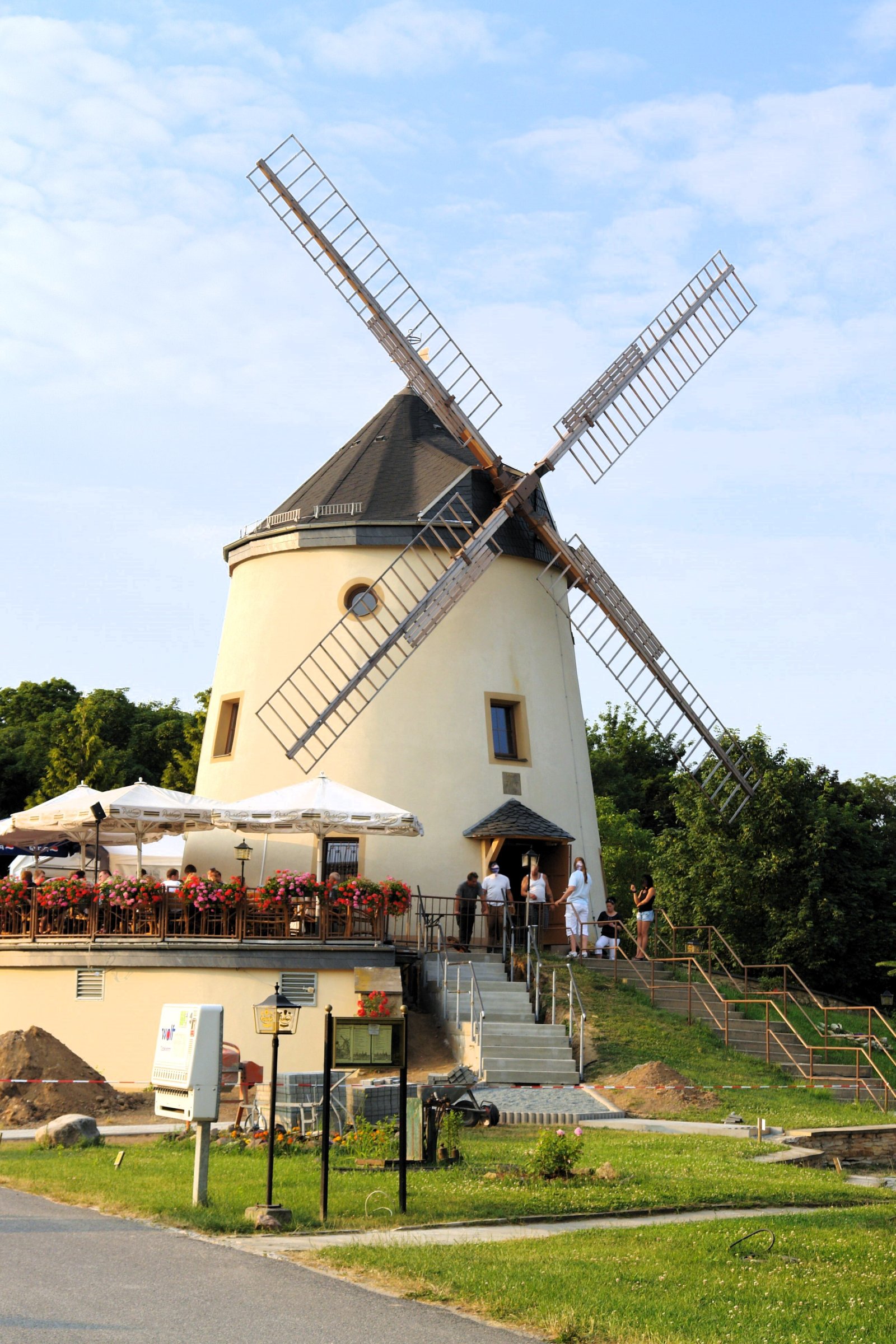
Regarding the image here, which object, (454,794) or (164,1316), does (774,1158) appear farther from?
(454,794)

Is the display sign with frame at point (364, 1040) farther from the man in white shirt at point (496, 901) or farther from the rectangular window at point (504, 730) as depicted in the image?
the rectangular window at point (504, 730)

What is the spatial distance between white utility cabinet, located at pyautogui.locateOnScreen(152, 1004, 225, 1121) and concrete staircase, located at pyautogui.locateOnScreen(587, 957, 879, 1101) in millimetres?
11684

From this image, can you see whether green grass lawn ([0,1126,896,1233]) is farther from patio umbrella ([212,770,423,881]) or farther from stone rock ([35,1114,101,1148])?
patio umbrella ([212,770,423,881])

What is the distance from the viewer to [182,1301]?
809cm

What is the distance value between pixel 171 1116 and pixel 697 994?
14.7 meters

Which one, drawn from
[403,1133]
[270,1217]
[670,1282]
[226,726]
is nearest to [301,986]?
A: [226,726]

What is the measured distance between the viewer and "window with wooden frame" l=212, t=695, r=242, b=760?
29.2 m

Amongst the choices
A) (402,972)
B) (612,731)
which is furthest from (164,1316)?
(612,731)

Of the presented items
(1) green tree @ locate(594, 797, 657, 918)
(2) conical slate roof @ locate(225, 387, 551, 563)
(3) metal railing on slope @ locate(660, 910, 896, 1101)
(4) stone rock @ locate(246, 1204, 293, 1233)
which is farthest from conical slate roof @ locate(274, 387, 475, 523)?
(1) green tree @ locate(594, 797, 657, 918)

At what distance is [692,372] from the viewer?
3222 centimetres

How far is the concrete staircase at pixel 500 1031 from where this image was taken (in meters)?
20.2

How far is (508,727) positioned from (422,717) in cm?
188

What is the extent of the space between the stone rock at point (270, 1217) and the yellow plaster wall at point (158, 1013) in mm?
10803

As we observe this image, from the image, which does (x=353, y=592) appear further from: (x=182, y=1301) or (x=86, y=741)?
(x=86, y=741)
